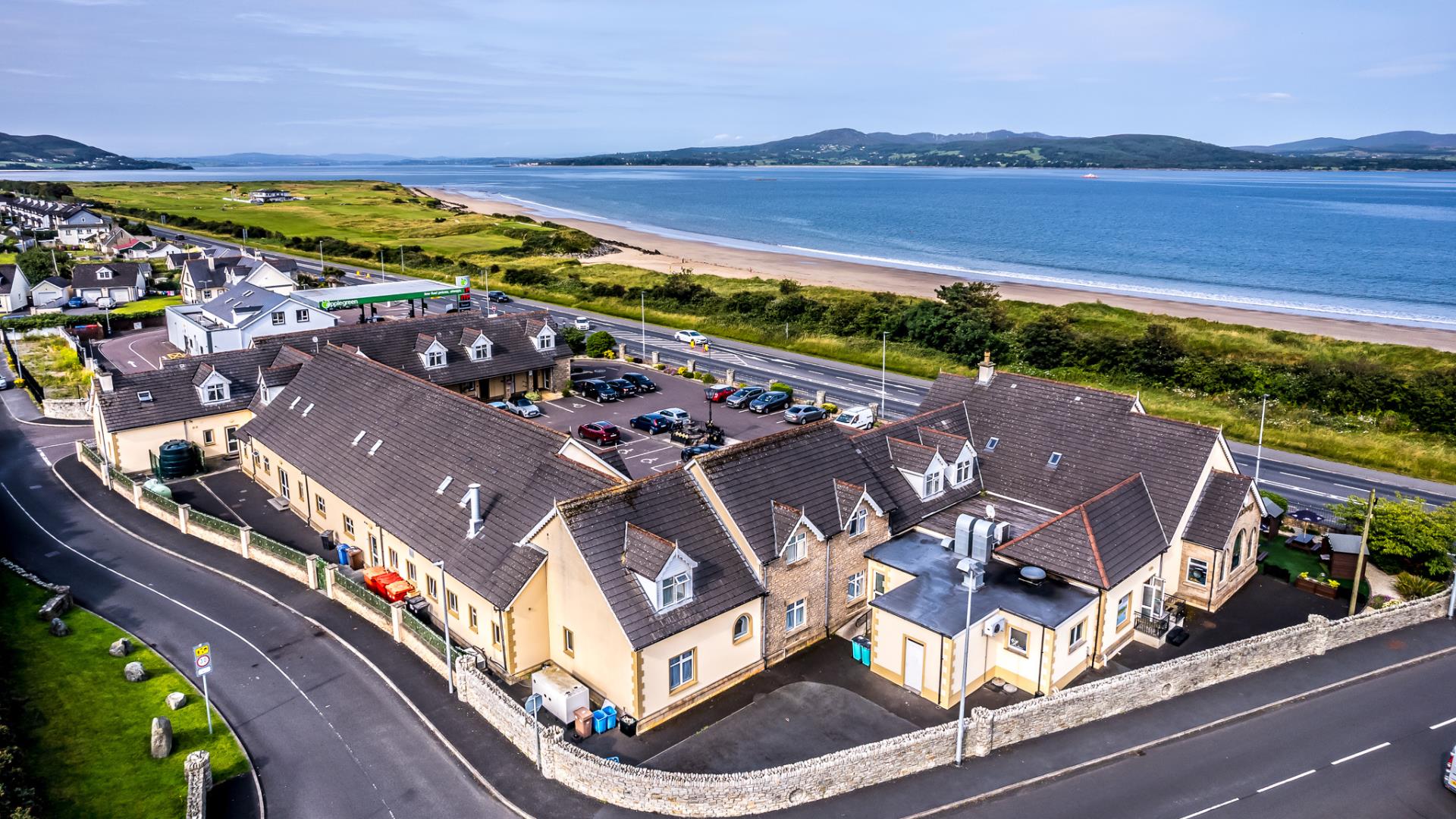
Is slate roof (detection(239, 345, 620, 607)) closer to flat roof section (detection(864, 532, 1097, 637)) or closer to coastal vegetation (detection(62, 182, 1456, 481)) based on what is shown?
flat roof section (detection(864, 532, 1097, 637))

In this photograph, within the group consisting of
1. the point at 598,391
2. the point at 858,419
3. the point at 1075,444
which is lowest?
the point at 858,419

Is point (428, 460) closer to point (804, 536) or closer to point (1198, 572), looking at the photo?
point (804, 536)

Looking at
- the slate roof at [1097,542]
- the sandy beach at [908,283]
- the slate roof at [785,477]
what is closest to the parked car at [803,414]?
the slate roof at [785,477]

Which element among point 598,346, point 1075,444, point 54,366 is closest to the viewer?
point 1075,444

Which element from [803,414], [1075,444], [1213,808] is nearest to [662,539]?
[1213,808]

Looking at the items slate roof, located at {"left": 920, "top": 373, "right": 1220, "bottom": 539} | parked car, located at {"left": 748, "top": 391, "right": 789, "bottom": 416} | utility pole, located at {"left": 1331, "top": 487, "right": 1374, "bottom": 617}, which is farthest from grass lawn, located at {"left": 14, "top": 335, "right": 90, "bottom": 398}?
utility pole, located at {"left": 1331, "top": 487, "right": 1374, "bottom": 617}

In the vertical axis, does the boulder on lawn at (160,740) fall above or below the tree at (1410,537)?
below

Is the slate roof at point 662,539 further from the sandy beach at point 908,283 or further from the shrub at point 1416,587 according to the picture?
the sandy beach at point 908,283
